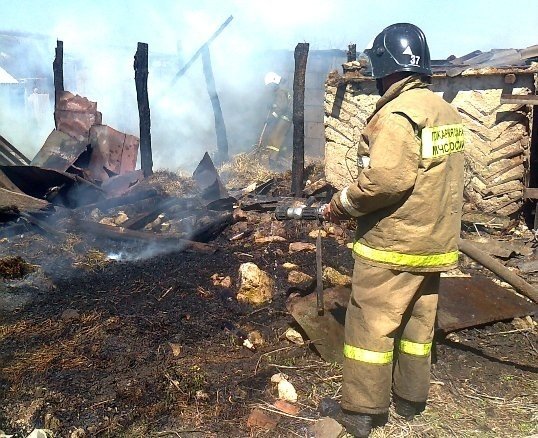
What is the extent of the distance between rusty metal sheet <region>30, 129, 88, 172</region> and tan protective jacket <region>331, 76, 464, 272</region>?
30.0 feet

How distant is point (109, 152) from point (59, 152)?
1186mm

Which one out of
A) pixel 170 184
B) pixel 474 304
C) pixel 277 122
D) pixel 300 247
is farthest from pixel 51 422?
pixel 277 122

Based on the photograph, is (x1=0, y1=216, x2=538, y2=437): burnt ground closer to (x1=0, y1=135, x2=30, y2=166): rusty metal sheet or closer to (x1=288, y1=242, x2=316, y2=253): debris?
(x1=288, y1=242, x2=316, y2=253): debris

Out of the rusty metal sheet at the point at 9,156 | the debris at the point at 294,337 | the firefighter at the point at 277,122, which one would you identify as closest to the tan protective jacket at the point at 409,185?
the debris at the point at 294,337

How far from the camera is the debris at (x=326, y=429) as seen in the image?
303 centimetres

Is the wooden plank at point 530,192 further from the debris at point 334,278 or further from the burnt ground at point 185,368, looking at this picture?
the debris at point 334,278

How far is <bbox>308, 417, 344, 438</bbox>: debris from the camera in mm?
3029

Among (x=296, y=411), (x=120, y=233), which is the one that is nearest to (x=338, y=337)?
(x=296, y=411)

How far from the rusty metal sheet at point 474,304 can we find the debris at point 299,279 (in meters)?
1.42

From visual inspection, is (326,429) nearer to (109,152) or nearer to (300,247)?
(300,247)

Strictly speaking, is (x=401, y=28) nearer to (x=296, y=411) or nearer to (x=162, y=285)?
(x=296, y=411)

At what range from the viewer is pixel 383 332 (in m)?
2.88

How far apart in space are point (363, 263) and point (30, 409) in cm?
242

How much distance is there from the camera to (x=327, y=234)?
739 cm
